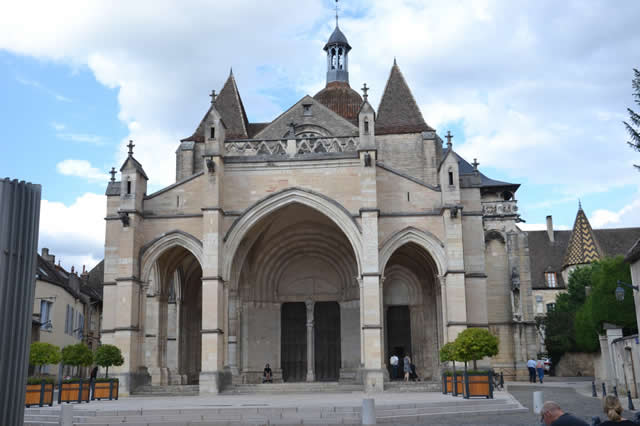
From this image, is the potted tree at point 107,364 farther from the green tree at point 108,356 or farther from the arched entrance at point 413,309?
the arched entrance at point 413,309

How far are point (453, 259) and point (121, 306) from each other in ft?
34.2

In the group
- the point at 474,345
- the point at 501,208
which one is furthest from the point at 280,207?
the point at 501,208

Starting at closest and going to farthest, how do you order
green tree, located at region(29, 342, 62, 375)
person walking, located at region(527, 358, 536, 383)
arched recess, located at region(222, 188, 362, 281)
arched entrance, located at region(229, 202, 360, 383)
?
green tree, located at region(29, 342, 62, 375)
arched recess, located at region(222, 188, 362, 281)
arched entrance, located at region(229, 202, 360, 383)
person walking, located at region(527, 358, 536, 383)

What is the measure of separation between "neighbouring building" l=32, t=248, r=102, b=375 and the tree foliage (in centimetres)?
2137

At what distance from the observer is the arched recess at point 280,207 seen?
69.8 feet

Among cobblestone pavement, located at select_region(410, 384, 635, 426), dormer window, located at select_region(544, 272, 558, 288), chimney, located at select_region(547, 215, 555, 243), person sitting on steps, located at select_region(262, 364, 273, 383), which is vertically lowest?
cobblestone pavement, located at select_region(410, 384, 635, 426)

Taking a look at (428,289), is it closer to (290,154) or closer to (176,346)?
(290,154)

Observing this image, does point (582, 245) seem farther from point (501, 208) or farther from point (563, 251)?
point (501, 208)

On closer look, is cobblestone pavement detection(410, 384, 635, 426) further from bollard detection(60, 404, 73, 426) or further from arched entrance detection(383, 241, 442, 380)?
arched entrance detection(383, 241, 442, 380)

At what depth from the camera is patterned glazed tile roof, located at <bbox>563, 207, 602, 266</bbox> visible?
4438 centimetres

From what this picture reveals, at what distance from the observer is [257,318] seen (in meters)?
24.8

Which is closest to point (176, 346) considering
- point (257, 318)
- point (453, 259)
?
point (257, 318)

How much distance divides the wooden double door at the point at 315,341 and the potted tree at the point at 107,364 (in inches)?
294

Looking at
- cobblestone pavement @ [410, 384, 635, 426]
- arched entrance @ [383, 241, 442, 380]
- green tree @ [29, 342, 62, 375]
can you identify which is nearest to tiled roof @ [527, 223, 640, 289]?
arched entrance @ [383, 241, 442, 380]
